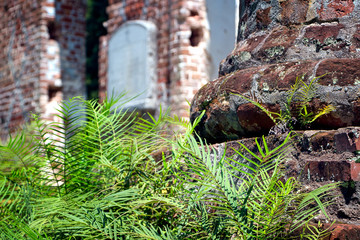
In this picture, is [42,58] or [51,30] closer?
[42,58]

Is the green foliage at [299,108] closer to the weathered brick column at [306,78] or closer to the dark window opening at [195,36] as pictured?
the weathered brick column at [306,78]

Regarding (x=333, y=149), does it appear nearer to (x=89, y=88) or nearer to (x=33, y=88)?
(x=33, y=88)

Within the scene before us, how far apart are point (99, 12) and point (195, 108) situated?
11.1m

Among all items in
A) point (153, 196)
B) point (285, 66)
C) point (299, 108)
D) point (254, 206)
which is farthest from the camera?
point (285, 66)

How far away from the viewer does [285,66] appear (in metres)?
1.86

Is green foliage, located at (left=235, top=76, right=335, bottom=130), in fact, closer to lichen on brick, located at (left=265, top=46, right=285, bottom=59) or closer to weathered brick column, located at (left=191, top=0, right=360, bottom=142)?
weathered brick column, located at (left=191, top=0, right=360, bottom=142)

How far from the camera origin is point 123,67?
21.9 ft

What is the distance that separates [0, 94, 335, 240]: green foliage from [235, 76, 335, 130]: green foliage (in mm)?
101

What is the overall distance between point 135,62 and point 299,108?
16.0ft

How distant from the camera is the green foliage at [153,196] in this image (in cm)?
147

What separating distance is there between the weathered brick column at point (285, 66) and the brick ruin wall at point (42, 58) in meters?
5.50

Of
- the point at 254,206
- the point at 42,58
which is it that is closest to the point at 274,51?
the point at 254,206

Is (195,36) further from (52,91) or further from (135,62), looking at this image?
(52,91)

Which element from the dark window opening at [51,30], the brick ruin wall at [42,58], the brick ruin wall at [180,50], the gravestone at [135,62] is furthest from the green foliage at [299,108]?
the dark window opening at [51,30]
